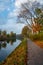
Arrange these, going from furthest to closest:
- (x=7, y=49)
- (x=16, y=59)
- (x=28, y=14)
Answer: (x=7, y=49)
(x=28, y=14)
(x=16, y=59)

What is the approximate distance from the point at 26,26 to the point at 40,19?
0.84m

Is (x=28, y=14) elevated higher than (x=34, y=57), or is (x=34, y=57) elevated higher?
(x=28, y=14)

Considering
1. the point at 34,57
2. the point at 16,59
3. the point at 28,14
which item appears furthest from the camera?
the point at 28,14

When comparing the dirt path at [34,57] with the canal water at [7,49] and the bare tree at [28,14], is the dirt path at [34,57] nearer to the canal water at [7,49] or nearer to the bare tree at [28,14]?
the canal water at [7,49]

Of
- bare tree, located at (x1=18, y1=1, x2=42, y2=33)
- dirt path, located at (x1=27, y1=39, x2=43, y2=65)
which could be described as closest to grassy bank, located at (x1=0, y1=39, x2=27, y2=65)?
dirt path, located at (x1=27, y1=39, x2=43, y2=65)

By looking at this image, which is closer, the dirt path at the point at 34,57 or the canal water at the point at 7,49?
the dirt path at the point at 34,57

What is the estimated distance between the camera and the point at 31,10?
5090 millimetres

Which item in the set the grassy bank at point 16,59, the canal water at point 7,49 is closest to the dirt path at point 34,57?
the grassy bank at point 16,59

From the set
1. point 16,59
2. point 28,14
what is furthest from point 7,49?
point 16,59

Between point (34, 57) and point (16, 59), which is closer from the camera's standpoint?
point (16, 59)

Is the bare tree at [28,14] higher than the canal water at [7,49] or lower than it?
higher

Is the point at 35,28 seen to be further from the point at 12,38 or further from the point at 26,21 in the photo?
the point at 12,38

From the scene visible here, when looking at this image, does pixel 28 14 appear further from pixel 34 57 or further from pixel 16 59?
pixel 16 59

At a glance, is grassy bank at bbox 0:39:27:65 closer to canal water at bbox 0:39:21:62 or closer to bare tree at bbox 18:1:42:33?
canal water at bbox 0:39:21:62
